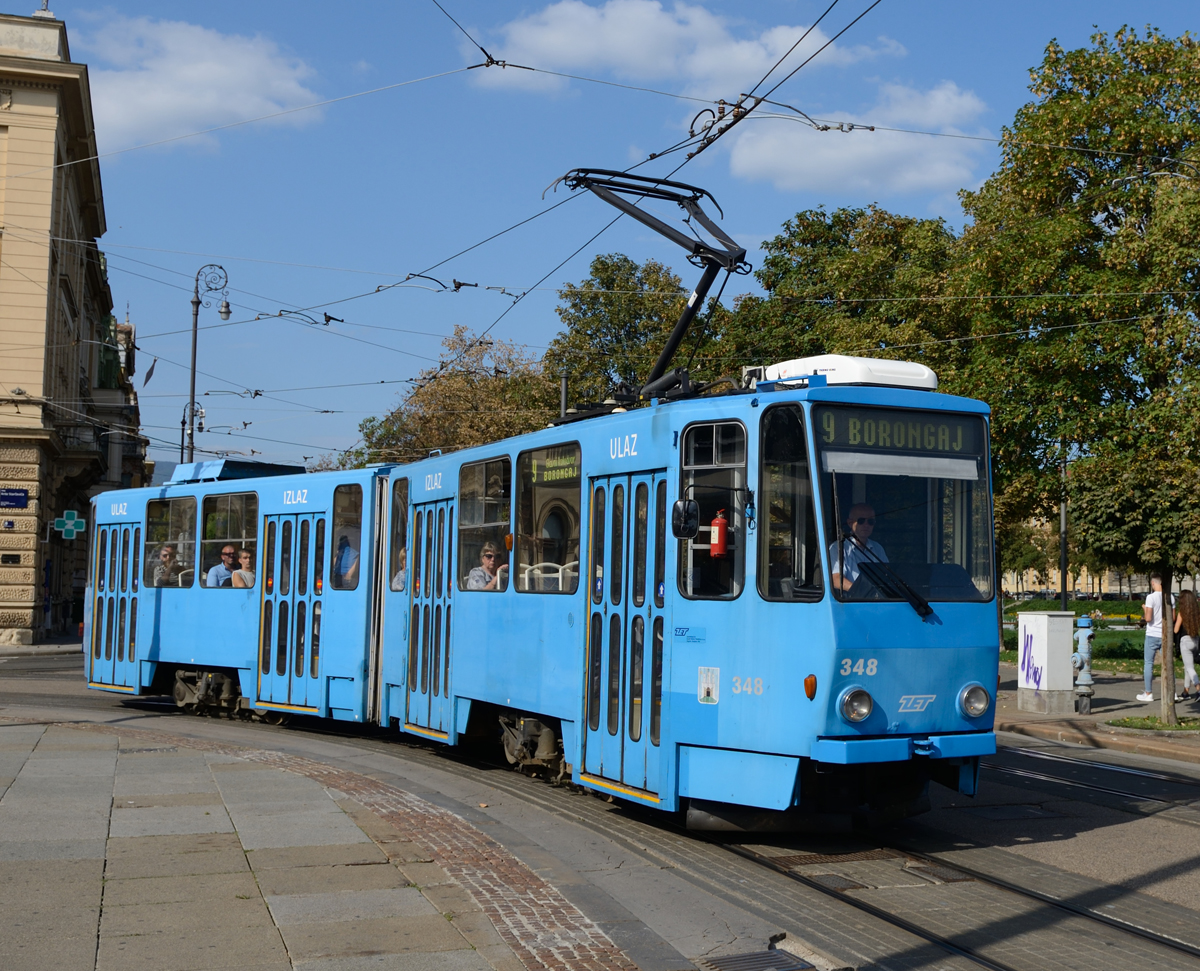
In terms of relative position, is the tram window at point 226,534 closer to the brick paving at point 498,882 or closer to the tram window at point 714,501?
the brick paving at point 498,882

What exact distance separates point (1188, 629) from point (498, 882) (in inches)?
618

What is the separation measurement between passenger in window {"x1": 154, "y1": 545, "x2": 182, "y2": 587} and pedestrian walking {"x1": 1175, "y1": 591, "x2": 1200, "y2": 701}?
1465cm

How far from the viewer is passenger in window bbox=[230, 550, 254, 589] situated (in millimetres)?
16547

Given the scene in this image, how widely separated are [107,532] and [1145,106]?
22322 mm

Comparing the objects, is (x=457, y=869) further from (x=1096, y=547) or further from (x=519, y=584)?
(x=1096, y=547)

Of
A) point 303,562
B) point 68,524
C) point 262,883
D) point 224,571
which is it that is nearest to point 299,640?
point 303,562

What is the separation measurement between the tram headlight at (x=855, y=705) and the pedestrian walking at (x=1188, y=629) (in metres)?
13.5

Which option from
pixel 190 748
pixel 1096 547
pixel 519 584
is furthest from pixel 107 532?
pixel 1096 547

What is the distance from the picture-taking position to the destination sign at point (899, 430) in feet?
27.1

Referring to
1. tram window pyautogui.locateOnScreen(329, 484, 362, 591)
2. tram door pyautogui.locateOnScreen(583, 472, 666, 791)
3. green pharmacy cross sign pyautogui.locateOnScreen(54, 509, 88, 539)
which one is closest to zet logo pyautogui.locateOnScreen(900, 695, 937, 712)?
tram door pyautogui.locateOnScreen(583, 472, 666, 791)

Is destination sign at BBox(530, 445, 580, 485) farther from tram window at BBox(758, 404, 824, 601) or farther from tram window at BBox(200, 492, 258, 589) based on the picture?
tram window at BBox(200, 492, 258, 589)

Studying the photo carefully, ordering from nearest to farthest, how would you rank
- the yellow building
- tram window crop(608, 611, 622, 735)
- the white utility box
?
tram window crop(608, 611, 622, 735), the white utility box, the yellow building

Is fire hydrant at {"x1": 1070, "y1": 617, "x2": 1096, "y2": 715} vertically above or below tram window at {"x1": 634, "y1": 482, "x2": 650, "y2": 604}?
below

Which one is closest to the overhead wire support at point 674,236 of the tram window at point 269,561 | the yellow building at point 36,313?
the tram window at point 269,561
